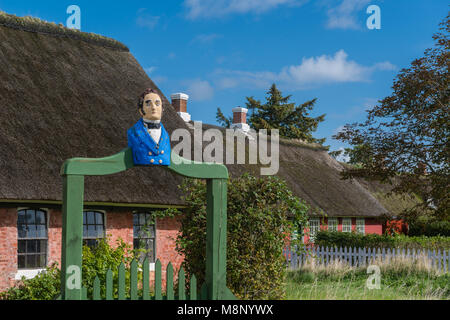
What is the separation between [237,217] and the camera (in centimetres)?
873

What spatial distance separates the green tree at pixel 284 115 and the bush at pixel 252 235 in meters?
32.0

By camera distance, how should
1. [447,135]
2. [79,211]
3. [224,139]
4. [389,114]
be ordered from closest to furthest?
[79,211]
[447,135]
[389,114]
[224,139]

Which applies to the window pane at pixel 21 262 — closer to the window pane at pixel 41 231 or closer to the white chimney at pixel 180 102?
the window pane at pixel 41 231

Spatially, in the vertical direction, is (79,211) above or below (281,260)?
above

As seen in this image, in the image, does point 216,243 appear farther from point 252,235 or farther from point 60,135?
point 60,135

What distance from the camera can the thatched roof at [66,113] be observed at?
12.0 meters

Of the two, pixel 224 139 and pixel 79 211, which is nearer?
pixel 79 211

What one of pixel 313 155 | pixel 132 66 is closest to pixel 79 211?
pixel 132 66

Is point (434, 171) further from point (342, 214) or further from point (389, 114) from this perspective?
point (342, 214)

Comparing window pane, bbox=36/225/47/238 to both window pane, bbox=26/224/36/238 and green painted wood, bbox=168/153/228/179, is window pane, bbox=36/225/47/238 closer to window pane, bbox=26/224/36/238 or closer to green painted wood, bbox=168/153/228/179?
window pane, bbox=26/224/36/238

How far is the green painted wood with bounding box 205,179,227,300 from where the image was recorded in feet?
21.4

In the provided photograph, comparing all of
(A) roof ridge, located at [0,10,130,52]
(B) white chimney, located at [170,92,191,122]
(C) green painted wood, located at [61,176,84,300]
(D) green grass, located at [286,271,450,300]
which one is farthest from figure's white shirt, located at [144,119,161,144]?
(B) white chimney, located at [170,92,191,122]

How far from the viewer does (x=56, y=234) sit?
1261 centimetres

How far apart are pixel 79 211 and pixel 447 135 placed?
13031mm
